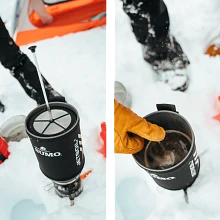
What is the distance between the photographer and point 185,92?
5.71 ft

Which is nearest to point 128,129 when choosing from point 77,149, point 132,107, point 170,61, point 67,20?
point 77,149

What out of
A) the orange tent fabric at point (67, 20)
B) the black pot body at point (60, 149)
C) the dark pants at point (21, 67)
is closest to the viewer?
the black pot body at point (60, 149)

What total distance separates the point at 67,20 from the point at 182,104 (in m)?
0.84

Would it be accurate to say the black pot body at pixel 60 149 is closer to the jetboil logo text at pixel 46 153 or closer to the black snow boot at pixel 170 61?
the jetboil logo text at pixel 46 153

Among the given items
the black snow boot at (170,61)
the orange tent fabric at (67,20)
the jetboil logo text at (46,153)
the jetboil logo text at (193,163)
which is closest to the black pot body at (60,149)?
the jetboil logo text at (46,153)

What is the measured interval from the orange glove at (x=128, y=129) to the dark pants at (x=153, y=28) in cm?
54

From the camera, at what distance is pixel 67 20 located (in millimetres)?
2219

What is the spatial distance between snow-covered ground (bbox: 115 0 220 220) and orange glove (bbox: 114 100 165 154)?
21 cm

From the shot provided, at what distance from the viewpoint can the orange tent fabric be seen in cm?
216

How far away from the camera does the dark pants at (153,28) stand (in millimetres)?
1721

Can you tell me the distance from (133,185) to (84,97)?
1.60 ft

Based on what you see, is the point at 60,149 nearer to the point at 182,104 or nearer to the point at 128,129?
the point at 128,129

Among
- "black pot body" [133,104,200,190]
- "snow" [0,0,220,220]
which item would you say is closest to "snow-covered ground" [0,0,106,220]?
"snow" [0,0,220,220]

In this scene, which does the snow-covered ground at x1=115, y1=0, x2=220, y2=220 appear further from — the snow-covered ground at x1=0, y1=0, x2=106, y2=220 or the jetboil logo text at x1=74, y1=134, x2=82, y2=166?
the jetboil logo text at x1=74, y1=134, x2=82, y2=166
